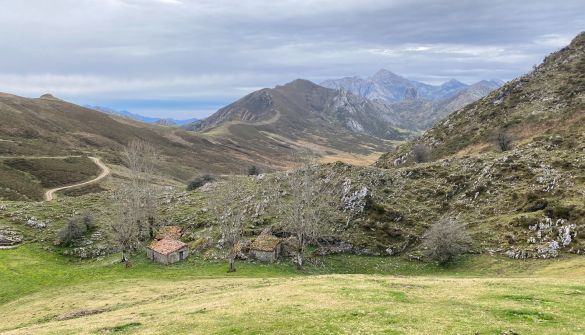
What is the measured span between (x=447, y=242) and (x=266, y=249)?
27.6m

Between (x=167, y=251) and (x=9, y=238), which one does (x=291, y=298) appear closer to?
(x=167, y=251)

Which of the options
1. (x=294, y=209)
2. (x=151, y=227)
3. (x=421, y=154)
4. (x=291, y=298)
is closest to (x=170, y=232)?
(x=151, y=227)

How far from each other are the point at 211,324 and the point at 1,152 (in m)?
186

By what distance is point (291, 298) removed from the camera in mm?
36844

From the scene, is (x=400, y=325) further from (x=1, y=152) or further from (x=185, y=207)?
(x=1, y=152)

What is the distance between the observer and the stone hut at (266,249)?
69.1m

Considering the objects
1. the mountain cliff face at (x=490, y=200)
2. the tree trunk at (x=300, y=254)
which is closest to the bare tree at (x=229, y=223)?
the tree trunk at (x=300, y=254)

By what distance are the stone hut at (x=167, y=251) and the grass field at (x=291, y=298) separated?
190 cm

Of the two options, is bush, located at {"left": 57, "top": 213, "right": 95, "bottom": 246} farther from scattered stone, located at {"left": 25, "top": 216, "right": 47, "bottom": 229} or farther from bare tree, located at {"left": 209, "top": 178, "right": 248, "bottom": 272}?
bare tree, located at {"left": 209, "top": 178, "right": 248, "bottom": 272}

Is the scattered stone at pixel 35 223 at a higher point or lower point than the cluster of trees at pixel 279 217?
lower

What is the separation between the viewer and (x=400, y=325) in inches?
1049

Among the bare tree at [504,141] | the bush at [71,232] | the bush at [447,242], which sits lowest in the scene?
the bush at [71,232]

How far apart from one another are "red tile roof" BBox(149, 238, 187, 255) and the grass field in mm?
2849

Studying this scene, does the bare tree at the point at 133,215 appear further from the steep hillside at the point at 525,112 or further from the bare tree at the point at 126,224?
the steep hillside at the point at 525,112
